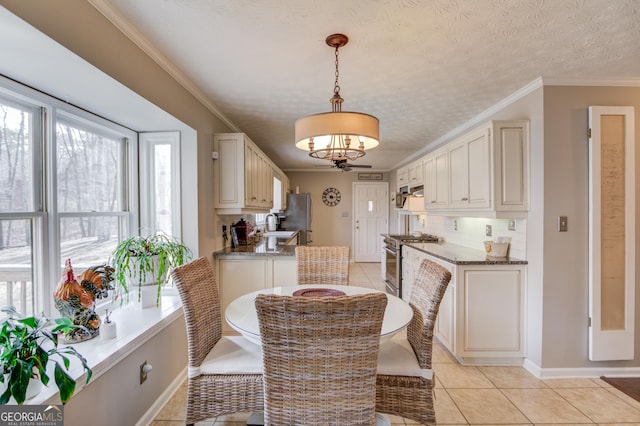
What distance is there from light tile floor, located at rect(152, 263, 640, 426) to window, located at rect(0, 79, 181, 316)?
3.77ft

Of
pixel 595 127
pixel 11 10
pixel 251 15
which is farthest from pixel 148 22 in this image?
pixel 595 127

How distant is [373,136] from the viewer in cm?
167

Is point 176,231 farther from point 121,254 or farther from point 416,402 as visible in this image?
point 416,402

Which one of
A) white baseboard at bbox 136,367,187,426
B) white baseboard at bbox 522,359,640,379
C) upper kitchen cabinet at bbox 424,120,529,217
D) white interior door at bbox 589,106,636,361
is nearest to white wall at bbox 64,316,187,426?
white baseboard at bbox 136,367,187,426

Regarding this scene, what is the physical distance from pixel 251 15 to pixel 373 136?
0.89m

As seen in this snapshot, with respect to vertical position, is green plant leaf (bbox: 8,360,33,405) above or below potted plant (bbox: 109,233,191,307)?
below

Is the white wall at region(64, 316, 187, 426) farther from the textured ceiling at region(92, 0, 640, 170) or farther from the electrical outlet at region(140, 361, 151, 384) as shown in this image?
the textured ceiling at region(92, 0, 640, 170)

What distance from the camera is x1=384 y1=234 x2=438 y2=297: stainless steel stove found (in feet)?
13.1

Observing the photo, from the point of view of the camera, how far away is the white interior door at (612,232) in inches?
88.6

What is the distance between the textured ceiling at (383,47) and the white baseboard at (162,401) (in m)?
2.22

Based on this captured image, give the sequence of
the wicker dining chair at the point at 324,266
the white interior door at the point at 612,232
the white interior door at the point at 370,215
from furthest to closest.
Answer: the white interior door at the point at 370,215 → the wicker dining chair at the point at 324,266 → the white interior door at the point at 612,232

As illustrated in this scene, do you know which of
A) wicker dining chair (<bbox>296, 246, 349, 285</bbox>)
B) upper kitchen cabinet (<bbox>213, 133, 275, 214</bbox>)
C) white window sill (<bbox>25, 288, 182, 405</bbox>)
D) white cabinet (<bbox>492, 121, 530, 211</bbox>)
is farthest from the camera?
upper kitchen cabinet (<bbox>213, 133, 275, 214</bbox>)

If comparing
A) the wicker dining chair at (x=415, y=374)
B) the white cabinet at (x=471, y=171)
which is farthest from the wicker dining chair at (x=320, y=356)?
the white cabinet at (x=471, y=171)

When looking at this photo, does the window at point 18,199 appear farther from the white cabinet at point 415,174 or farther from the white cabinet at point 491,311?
the white cabinet at point 415,174
